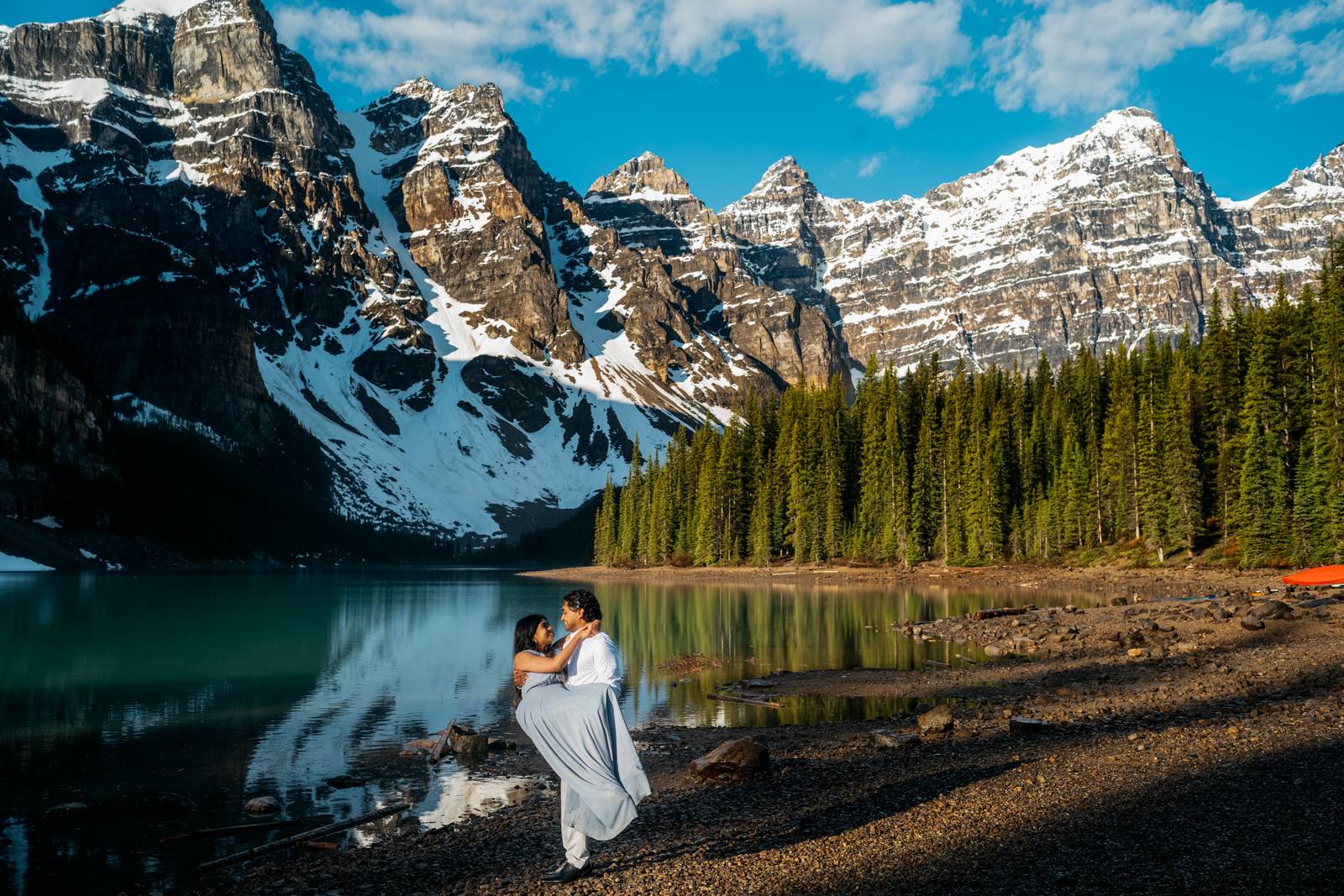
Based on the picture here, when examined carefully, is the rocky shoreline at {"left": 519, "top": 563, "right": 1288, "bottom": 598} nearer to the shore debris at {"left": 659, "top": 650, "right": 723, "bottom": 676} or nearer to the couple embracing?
the shore debris at {"left": 659, "top": 650, "right": 723, "bottom": 676}

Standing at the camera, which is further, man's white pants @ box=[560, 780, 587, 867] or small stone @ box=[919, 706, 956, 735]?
small stone @ box=[919, 706, 956, 735]

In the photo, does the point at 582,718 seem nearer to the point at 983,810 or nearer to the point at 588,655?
the point at 588,655

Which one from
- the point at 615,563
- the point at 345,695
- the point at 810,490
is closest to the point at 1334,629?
the point at 345,695

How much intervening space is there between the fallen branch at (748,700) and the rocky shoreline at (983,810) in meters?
2.90

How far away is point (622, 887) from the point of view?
9.56 meters

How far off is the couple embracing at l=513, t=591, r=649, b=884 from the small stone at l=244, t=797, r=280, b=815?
296 inches

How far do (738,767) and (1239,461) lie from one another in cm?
5243

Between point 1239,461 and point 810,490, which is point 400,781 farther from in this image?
point 810,490

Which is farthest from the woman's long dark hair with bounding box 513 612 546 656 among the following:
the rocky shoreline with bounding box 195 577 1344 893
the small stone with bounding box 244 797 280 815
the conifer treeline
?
the conifer treeline

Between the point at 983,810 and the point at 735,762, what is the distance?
451 centimetres

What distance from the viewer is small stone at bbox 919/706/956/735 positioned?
1670 cm

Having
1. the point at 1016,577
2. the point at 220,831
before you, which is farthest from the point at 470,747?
the point at 1016,577

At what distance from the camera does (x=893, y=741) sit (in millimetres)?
15922

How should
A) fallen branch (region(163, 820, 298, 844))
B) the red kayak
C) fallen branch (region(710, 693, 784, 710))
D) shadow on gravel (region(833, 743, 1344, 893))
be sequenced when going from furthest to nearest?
the red kayak → fallen branch (region(710, 693, 784, 710)) → fallen branch (region(163, 820, 298, 844)) → shadow on gravel (region(833, 743, 1344, 893))
